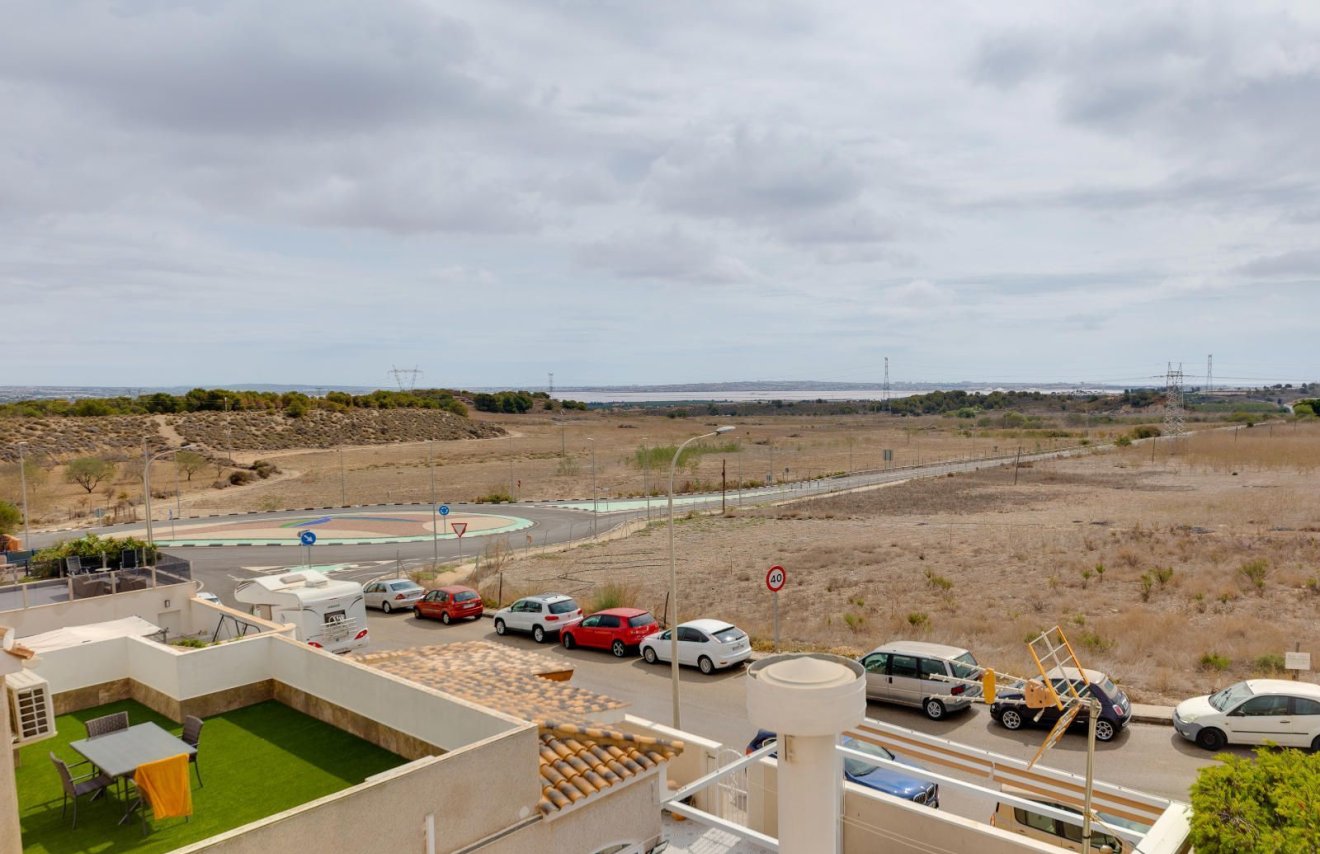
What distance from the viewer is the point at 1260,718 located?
52.4 ft

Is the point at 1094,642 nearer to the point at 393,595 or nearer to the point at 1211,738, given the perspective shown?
the point at 1211,738

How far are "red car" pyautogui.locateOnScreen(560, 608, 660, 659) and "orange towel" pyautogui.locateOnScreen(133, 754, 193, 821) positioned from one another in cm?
1578

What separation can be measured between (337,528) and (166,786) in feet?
143

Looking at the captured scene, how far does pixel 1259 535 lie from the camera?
120 feet

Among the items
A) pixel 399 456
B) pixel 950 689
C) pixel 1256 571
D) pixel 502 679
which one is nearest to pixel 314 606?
pixel 502 679

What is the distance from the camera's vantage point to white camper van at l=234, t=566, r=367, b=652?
21.0m

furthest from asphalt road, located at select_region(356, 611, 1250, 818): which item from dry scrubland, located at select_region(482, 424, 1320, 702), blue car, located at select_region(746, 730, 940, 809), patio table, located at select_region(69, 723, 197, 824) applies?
patio table, located at select_region(69, 723, 197, 824)

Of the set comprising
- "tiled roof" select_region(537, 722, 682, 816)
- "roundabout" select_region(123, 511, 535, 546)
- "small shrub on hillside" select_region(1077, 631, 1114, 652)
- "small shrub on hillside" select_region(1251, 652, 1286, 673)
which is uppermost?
"tiled roof" select_region(537, 722, 682, 816)

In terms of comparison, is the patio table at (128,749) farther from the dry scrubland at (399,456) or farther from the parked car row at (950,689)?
the dry scrubland at (399,456)

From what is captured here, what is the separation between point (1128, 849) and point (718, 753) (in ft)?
16.8

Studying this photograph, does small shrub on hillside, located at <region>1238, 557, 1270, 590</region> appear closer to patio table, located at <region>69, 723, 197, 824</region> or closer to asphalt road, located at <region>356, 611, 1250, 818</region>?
asphalt road, located at <region>356, 611, 1250, 818</region>

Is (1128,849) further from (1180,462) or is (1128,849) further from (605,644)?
(1180,462)

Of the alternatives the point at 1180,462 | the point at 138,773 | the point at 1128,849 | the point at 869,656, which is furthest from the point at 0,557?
the point at 1180,462

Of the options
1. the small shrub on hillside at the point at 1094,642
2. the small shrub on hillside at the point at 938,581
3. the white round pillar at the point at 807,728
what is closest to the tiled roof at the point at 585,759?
the white round pillar at the point at 807,728
